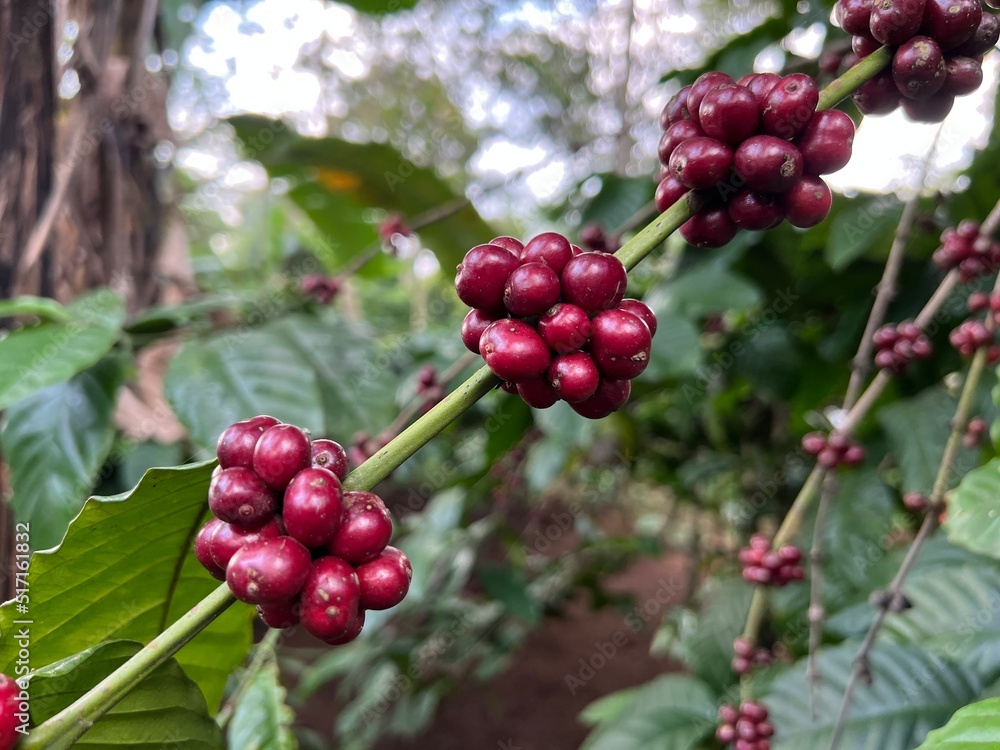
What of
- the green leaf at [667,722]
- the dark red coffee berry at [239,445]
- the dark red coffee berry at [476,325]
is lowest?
the green leaf at [667,722]

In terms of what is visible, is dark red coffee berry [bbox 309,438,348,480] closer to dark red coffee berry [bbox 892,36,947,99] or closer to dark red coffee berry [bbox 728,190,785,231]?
dark red coffee berry [bbox 728,190,785,231]

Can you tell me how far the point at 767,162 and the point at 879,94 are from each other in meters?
0.13

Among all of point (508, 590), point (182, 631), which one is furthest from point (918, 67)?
point (508, 590)

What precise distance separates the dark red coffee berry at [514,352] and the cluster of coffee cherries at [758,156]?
151mm

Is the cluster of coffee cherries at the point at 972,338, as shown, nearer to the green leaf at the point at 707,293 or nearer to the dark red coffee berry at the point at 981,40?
the green leaf at the point at 707,293

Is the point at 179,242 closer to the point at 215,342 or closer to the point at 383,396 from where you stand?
the point at 215,342

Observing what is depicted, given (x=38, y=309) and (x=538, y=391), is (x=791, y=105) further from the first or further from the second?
(x=38, y=309)

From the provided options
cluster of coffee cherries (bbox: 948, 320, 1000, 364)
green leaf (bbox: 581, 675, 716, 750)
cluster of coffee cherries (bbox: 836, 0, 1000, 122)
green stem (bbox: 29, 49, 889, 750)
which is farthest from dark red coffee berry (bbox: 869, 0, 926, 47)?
green leaf (bbox: 581, 675, 716, 750)

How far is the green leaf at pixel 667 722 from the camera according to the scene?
120 cm

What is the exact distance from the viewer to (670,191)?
1.54 ft

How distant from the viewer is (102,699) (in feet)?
1.14

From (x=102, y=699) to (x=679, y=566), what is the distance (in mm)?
5963

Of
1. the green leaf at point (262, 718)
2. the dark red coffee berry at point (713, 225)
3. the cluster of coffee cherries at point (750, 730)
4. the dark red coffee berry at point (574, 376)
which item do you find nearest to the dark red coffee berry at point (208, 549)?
the dark red coffee berry at point (574, 376)

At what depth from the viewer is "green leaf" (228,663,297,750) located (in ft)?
2.65
